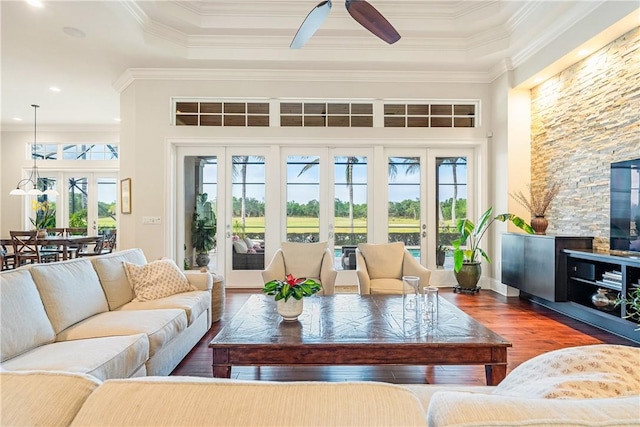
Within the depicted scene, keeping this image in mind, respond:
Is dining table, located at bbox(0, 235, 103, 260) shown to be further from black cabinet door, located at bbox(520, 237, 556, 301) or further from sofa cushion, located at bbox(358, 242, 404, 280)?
black cabinet door, located at bbox(520, 237, 556, 301)

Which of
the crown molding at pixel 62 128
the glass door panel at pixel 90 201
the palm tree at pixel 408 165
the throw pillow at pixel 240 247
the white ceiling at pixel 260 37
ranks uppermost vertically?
the white ceiling at pixel 260 37

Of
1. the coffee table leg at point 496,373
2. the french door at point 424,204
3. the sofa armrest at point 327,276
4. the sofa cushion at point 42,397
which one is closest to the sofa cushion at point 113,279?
the sofa armrest at point 327,276

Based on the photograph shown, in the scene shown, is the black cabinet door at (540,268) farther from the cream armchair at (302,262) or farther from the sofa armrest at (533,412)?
the sofa armrest at (533,412)

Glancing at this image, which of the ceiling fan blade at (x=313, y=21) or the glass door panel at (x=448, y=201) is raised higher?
the ceiling fan blade at (x=313, y=21)

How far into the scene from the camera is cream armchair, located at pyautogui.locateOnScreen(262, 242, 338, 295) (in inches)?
159

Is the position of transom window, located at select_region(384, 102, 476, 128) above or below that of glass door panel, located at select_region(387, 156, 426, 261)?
above

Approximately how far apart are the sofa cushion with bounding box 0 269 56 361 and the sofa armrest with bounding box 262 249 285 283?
2.04 metres

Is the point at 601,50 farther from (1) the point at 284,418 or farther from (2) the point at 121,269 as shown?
(2) the point at 121,269

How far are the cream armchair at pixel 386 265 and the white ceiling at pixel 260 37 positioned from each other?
273 cm

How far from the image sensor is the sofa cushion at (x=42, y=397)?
626 mm

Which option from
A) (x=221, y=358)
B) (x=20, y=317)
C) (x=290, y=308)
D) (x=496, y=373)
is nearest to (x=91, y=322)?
(x=20, y=317)

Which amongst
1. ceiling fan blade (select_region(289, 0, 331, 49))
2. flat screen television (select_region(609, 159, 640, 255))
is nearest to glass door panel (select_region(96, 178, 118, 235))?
ceiling fan blade (select_region(289, 0, 331, 49))

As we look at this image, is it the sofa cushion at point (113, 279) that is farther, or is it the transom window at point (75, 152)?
the transom window at point (75, 152)

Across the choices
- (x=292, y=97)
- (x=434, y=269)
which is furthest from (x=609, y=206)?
(x=292, y=97)
